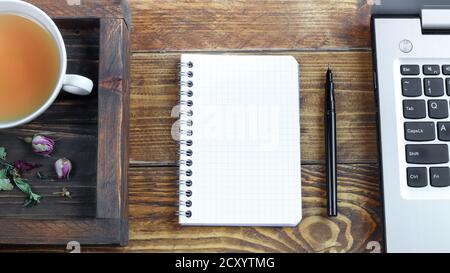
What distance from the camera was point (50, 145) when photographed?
0.64 m

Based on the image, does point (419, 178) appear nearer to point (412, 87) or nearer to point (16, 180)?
point (412, 87)

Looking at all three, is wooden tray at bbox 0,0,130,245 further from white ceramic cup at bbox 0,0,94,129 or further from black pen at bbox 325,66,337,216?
black pen at bbox 325,66,337,216

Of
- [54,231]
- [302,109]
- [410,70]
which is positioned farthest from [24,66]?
[410,70]

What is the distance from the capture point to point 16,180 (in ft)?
2.09

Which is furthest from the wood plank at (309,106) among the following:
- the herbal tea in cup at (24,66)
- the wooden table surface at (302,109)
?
the herbal tea in cup at (24,66)

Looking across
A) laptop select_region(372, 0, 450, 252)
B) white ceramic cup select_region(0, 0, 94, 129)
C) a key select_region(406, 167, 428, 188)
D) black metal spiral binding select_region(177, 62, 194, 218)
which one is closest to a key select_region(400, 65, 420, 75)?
laptop select_region(372, 0, 450, 252)

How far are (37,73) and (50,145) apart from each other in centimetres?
8

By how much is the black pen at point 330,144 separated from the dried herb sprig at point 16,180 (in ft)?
1.01

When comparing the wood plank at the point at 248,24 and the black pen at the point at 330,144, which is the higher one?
the wood plank at the point at 248,24

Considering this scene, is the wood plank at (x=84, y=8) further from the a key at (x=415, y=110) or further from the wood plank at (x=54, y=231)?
the a key at (x=415, y=110)

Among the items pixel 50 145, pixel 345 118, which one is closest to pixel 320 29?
pixel 345 118

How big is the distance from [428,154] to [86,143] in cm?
36

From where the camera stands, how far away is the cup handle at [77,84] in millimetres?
587

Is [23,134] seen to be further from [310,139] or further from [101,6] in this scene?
[310,139]
